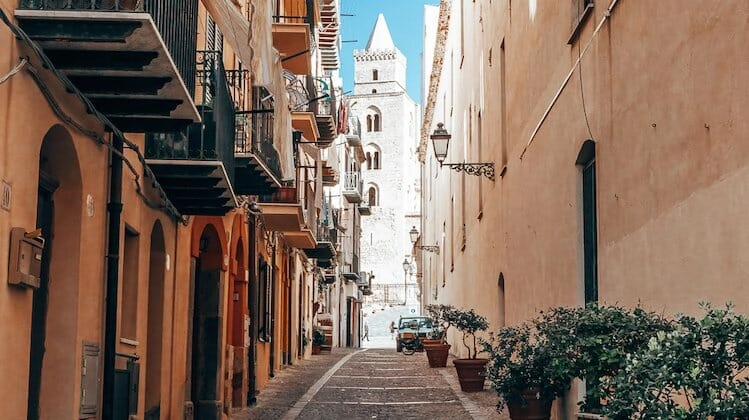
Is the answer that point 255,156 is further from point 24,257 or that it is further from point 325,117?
point 325,117

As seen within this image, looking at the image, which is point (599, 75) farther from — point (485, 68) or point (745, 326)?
point (485, 68)

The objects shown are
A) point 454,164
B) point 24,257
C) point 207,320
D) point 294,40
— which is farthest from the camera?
point 454,164

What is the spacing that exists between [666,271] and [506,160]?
1081 centimetres

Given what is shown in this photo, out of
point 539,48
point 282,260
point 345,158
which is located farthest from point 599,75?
point 345,158

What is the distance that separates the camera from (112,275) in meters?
9.67

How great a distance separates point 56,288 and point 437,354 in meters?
18.0

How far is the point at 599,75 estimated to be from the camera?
10.4m

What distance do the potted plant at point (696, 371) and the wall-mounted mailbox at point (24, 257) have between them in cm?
392

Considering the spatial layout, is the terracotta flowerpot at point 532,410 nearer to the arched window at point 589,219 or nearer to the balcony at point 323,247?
the arched window at point 589,219

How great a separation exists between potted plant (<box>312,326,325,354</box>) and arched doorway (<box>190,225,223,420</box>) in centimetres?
2240

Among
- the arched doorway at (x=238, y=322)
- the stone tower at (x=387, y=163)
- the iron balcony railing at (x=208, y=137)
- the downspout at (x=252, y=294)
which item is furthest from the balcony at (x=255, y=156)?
the stone tower at (x=387, y=163)

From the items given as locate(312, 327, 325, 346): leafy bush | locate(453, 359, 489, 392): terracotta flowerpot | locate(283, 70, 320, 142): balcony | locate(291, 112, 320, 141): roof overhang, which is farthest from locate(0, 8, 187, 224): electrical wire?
locate(312, 327, 325, 346): leafy bush

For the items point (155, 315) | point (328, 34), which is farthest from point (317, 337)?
point (155, 315)

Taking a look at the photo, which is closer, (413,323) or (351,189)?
(413,323)
